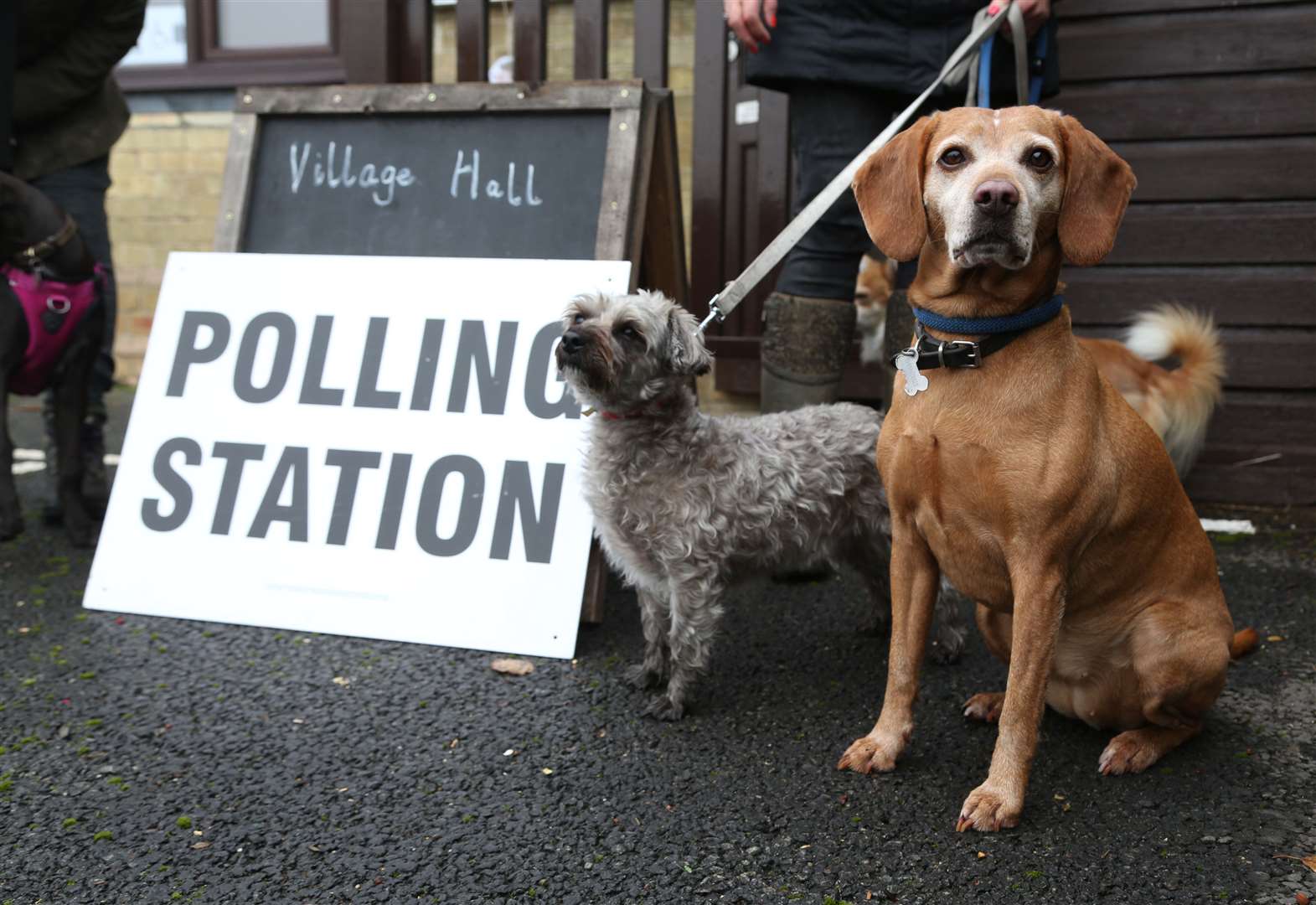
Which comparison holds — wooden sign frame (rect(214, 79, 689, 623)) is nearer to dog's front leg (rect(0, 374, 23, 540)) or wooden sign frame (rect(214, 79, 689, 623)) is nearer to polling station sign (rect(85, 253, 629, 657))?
polling station sign (rect(85, 253, 629, 657))

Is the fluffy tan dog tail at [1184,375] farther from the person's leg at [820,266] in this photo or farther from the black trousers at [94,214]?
the black trousers at [94,214]

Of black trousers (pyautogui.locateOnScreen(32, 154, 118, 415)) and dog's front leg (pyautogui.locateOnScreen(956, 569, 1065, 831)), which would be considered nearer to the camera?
dog's front leg (pyautogui.locateOnScreen(956, 569, 1065, 831))

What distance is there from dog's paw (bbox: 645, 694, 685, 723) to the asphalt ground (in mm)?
37

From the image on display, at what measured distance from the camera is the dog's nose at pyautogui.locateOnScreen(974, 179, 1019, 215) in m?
2.08

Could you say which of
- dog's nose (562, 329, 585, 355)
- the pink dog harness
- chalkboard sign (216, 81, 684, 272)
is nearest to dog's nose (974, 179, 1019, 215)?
dog's nose (562, 329, 585, 355)

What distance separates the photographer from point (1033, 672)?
7.30ft

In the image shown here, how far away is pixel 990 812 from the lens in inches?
87.5

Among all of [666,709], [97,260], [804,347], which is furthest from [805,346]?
[97,260]

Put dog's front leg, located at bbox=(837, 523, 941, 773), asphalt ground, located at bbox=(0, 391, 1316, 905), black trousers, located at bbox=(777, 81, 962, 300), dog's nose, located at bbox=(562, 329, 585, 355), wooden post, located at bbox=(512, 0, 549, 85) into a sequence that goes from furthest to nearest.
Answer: wooden post, located at bbox=(512, 0, 549, 85), black trousers, located at bbox=(777, 81, 962, 300), dog's nose, located at bbox=(562, 329, 585, 355), dog's front leg, located at bbox=(837, 523, 941, 773), asphalt ground, located at bbox=(0, 391, 1316, 905)

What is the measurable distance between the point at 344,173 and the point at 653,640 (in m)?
2.26

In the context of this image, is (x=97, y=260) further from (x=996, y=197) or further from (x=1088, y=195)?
(x=1088, y=195)

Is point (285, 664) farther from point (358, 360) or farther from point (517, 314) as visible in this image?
point (517, 314)

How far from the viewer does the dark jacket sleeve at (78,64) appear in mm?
4336

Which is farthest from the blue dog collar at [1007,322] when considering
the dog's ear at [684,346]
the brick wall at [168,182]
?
the brick wall at [168,182]
